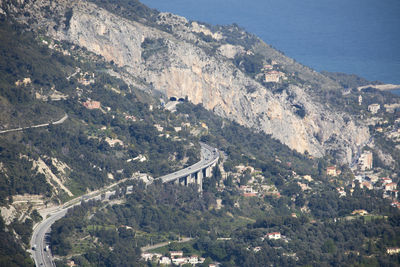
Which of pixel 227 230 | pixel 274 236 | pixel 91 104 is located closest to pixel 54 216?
pixel 227 230

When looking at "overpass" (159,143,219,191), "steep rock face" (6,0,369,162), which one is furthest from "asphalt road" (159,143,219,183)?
Result: "steep rock face" (6,0,369,162)

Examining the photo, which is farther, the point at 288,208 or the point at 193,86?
the point at 193,86

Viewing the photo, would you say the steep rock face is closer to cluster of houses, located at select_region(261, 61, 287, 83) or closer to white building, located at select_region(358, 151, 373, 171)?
white building, located at select_region(358, 151, 373, 171)

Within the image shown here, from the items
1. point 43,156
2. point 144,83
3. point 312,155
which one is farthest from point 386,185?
point 43,156

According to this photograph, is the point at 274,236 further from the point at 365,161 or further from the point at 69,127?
the point at 365,161

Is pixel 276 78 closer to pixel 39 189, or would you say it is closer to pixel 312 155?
pixel 312 155

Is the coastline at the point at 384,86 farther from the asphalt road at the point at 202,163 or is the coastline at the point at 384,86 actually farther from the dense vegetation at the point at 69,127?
the asphalt road at the point at 202,163
